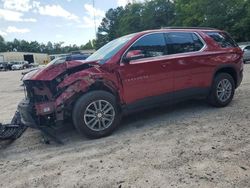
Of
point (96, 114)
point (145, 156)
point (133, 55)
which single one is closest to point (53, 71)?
point (96, 114)

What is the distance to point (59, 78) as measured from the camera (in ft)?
16.6

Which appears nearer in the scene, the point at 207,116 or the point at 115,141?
the point at 115,141

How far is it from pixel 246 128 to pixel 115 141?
227cm

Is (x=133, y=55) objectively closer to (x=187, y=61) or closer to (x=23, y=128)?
(x=187, y=61)

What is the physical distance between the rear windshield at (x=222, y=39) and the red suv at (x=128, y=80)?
0.03m

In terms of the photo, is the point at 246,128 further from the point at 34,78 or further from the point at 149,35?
the point at 34,78

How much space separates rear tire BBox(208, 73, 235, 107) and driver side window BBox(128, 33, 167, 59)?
156cm

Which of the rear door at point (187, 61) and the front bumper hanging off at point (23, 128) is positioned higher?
Result: the rear door at point (187, 61)

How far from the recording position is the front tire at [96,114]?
16.3 ft

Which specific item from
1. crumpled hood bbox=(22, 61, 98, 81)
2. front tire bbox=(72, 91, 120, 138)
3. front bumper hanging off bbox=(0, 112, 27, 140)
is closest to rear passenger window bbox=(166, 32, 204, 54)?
front tire bbox=(72, 91, 120, 138)

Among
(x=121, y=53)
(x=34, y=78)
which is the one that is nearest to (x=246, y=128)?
(x=121, y=53)

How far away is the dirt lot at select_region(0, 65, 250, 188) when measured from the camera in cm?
352

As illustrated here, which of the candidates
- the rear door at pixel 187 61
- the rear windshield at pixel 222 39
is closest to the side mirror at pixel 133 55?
the rear door at pixel 187 61

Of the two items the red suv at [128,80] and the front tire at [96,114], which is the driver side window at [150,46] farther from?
the front tire at [96,114]
